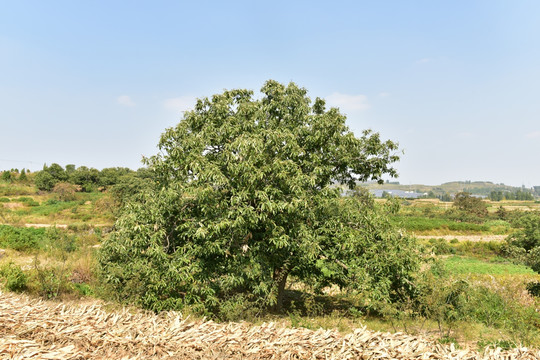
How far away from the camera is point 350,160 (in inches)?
354

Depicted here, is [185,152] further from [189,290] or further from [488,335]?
[488,335]

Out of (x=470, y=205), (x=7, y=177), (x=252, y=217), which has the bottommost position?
(x=470, y=205)

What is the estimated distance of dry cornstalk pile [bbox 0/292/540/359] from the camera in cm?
450

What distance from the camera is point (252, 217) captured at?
7055 mm

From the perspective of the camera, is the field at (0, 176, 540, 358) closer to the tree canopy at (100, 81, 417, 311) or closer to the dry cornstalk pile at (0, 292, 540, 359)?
the dry cornstalk pile at (0, 292, 540, 359)

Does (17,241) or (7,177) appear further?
(7,177)

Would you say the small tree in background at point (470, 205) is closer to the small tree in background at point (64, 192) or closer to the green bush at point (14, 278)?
the green bush at point (14, 278)

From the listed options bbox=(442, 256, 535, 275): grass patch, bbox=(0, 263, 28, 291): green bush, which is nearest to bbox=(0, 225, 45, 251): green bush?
bbox=(0, 263, 28, 291): green bush

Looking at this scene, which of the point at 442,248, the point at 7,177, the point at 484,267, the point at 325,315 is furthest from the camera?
the point at 7,177

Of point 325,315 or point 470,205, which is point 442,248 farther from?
point 470,205

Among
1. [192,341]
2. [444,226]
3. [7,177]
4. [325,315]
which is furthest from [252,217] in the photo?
[7,177]

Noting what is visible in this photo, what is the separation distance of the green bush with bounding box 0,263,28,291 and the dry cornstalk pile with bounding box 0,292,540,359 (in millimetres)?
4792

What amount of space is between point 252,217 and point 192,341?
9.25ft

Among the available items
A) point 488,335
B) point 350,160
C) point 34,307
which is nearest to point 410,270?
point 488,335
